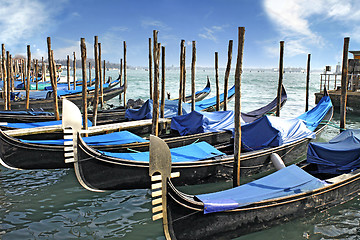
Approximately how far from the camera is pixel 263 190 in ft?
15.9

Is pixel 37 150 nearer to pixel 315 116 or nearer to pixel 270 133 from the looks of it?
pixel 270 133

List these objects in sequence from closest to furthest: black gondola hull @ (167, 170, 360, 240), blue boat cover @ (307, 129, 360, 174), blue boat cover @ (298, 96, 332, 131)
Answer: black gondola hull @ (167, 170, 360, 240)
blue boat cover @ (307, 129, 360, 174)
blue boat cover @ (298, 96, 332, 131)

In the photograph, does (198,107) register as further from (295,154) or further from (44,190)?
(44,190)

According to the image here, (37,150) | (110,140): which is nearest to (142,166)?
(110,140)

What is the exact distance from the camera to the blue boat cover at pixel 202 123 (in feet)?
30.6

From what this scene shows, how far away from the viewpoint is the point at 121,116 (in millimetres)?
13312

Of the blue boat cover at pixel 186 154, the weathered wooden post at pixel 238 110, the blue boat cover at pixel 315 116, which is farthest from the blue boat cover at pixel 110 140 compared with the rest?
the blue boat cover at pixel 315 116

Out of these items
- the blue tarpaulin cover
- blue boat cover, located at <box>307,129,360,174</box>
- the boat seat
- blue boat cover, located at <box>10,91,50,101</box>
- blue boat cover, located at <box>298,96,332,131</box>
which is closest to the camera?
the boat seat

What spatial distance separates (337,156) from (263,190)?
2.36 m

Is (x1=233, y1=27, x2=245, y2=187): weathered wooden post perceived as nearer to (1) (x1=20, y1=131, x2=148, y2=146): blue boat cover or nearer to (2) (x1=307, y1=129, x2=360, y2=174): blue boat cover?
(2) (x1=307, y1=129, x2=360, y2=174): blue boat cover

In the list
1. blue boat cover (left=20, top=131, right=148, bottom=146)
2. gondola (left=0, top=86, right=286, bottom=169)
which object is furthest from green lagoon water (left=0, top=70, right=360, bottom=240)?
blue boat cover (left=20, top=131, right=148, bottom=146)

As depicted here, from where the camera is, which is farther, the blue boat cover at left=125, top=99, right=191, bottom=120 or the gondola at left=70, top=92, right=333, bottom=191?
the blue boat cover at left=125, top=99, right=191, bottom=120

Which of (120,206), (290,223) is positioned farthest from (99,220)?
(290,223)

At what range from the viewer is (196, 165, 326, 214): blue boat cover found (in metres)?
4.30
